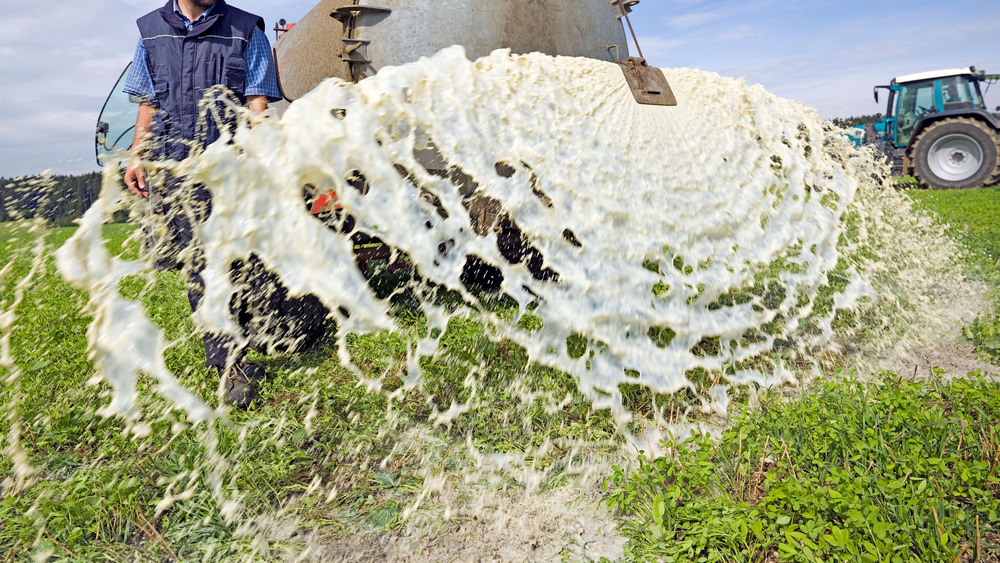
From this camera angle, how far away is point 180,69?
117 inches

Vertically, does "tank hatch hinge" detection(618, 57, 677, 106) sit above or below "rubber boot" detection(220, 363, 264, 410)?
above

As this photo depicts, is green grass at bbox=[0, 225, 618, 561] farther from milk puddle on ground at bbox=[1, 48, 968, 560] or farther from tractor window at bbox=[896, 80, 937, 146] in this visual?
tractor window at bbox=[896, 80, 937, 146]

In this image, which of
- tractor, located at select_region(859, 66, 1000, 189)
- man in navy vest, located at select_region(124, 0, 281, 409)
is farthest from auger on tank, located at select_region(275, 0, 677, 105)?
tractor, located at select_region(859, 66, 1000, 189)

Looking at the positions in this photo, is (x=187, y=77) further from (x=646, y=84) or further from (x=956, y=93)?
(x=956, y=93)

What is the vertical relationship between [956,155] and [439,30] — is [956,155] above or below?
below

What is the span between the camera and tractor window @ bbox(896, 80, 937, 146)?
1384cm

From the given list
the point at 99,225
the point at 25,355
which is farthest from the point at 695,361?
the point at 25,355

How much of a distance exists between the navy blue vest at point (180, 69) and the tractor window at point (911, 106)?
50.5 ft

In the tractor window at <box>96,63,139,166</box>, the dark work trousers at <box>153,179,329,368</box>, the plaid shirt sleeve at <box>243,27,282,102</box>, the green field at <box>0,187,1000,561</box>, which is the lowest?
the green field at <box>0,187,1000,561</box>

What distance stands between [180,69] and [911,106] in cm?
1605

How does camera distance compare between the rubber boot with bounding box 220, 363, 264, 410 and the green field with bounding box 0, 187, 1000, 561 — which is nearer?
the green field with bounding box 0, 187, 1000, 561

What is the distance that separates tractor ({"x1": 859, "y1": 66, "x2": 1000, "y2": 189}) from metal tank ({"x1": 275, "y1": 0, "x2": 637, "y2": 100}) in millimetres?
12888

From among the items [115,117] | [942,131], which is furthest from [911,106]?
[115,117]

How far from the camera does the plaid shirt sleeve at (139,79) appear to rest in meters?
3.03
